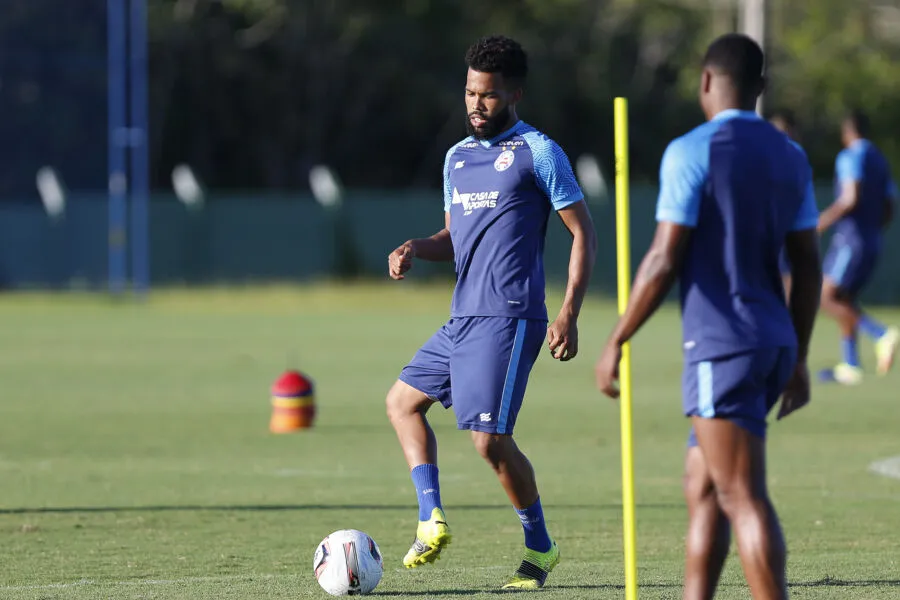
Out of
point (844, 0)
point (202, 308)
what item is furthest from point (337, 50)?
point (844, 0)

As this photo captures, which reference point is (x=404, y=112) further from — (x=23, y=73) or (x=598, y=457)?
(x=598, y=457)

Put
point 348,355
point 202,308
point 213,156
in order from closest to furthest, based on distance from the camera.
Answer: point 348,355 → point 202,308 → point 213,156

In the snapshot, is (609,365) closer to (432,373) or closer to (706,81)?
(706,81)

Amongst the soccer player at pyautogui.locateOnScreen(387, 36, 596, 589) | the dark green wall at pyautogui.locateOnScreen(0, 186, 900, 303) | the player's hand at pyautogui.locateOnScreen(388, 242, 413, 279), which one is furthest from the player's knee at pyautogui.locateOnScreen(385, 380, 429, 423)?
the dark green wall at pyautogui.locateOnScreen(0, 186, 900, 303)

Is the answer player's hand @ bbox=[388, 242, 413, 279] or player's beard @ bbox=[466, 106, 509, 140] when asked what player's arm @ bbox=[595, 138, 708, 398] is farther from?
player's hand @ bbox=[388, 242, 413, 279]

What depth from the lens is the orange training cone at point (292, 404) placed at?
45.5 feet

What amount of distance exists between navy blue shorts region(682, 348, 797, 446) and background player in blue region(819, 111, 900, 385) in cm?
1182

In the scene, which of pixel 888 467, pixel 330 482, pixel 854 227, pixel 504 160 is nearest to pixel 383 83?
pixel 854 227

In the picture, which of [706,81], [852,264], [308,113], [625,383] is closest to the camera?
[706,81]

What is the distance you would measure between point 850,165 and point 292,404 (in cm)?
665

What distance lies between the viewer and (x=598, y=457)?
40.9 ft

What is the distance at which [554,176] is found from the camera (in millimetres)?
7180

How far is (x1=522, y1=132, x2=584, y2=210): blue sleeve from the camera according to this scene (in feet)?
23.6

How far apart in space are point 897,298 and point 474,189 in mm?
30200
